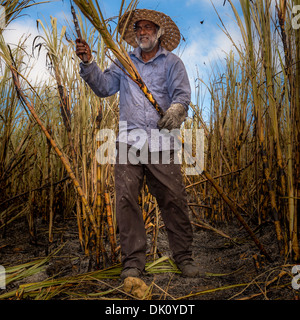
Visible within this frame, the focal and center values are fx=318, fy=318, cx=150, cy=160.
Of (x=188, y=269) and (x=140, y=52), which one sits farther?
(x=140, y=52)

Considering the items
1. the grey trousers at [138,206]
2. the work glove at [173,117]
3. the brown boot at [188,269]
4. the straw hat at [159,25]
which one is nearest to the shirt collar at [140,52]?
the straw hat at [159,25]

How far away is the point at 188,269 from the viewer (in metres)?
1.75

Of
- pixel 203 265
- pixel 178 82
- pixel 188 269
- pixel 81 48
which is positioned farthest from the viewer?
pixel 203 265

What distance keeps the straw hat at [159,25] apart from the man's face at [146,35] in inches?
1.4

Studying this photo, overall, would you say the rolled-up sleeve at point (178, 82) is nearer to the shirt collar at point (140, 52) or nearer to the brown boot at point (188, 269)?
the shirt collar at point (140, 52)

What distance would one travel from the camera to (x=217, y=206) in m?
2.65

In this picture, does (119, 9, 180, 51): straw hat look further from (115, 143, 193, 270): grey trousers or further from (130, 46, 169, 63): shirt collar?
(115, 143, 193, 270): grey trousers

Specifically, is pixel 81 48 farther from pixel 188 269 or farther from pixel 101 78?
pixel 188 269

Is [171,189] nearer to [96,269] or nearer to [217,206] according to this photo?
[96,269]

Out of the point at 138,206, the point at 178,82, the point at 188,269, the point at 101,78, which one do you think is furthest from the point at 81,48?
the point at 188,269

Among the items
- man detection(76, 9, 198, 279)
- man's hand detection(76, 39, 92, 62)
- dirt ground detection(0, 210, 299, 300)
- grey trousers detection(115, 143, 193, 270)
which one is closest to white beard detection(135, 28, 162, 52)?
man detection(76, 9, 198, 279)

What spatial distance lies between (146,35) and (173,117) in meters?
0.63

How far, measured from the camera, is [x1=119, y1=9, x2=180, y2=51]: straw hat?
1934 mm

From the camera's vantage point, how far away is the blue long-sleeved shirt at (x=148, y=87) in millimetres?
1840
